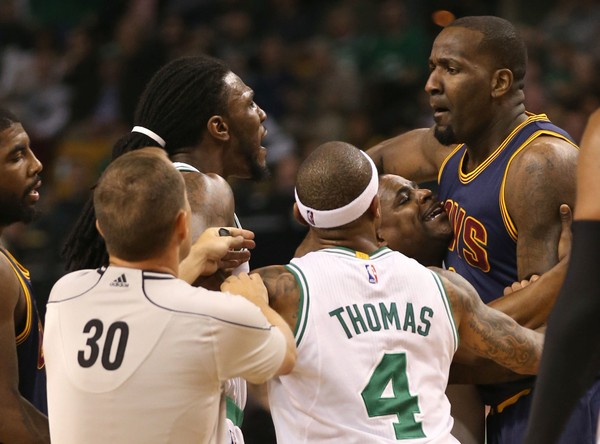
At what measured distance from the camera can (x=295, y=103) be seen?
35.4 feet

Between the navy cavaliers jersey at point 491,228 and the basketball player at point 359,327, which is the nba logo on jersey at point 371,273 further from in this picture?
the navy cavaliers jersey at point 491,228

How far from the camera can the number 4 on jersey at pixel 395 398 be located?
11.7 feet

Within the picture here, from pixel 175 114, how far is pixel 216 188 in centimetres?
50

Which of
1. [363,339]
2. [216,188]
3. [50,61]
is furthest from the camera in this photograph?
[50,61]

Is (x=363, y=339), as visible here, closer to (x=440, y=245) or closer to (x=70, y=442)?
(x=70, y=442)

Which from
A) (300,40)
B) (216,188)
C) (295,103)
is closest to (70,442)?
(216,188)

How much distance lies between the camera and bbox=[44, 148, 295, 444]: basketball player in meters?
3.18

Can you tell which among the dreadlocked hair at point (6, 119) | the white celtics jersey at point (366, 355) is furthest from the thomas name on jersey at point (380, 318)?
the dreadlocked hair at point (6, 119)

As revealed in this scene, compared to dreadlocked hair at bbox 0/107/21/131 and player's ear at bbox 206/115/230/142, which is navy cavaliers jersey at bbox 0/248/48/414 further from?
player's ear at bbox 206/115/230/142

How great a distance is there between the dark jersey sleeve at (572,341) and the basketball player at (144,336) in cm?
101

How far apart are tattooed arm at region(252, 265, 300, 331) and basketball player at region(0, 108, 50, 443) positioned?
3.30 feet

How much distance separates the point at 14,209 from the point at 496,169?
2061 mm

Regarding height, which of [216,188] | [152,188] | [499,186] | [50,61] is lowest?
[50,61]

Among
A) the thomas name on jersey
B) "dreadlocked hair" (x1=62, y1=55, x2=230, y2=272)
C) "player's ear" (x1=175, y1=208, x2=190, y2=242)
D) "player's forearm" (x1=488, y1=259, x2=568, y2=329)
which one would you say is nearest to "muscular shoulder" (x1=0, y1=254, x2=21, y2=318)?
"dreadlocked hair" (x1=62, y1=55, x2=230, y2=272)
